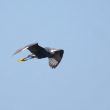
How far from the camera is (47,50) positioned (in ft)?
285

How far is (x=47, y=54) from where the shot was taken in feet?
285

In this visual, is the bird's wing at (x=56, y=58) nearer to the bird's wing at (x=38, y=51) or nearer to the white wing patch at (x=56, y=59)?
the white wing patch at (x=56, y=59)

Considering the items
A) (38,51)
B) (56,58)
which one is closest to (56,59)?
(56,58)

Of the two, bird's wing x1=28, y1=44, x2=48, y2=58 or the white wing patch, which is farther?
the white wing patch

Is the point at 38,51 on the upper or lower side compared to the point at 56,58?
upper

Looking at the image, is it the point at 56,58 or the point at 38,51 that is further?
the point at 56,58

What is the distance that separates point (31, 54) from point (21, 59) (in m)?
0.80

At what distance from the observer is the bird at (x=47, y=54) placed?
8675cm

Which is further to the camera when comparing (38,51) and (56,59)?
(56,59)

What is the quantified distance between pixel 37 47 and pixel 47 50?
73 cm

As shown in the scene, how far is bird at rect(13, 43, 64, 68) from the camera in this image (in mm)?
86750

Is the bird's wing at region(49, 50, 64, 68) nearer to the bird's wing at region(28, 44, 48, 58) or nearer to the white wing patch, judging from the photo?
the white wing patch

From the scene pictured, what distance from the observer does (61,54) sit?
87438mm

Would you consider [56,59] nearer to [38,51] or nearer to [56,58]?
[56,58]
